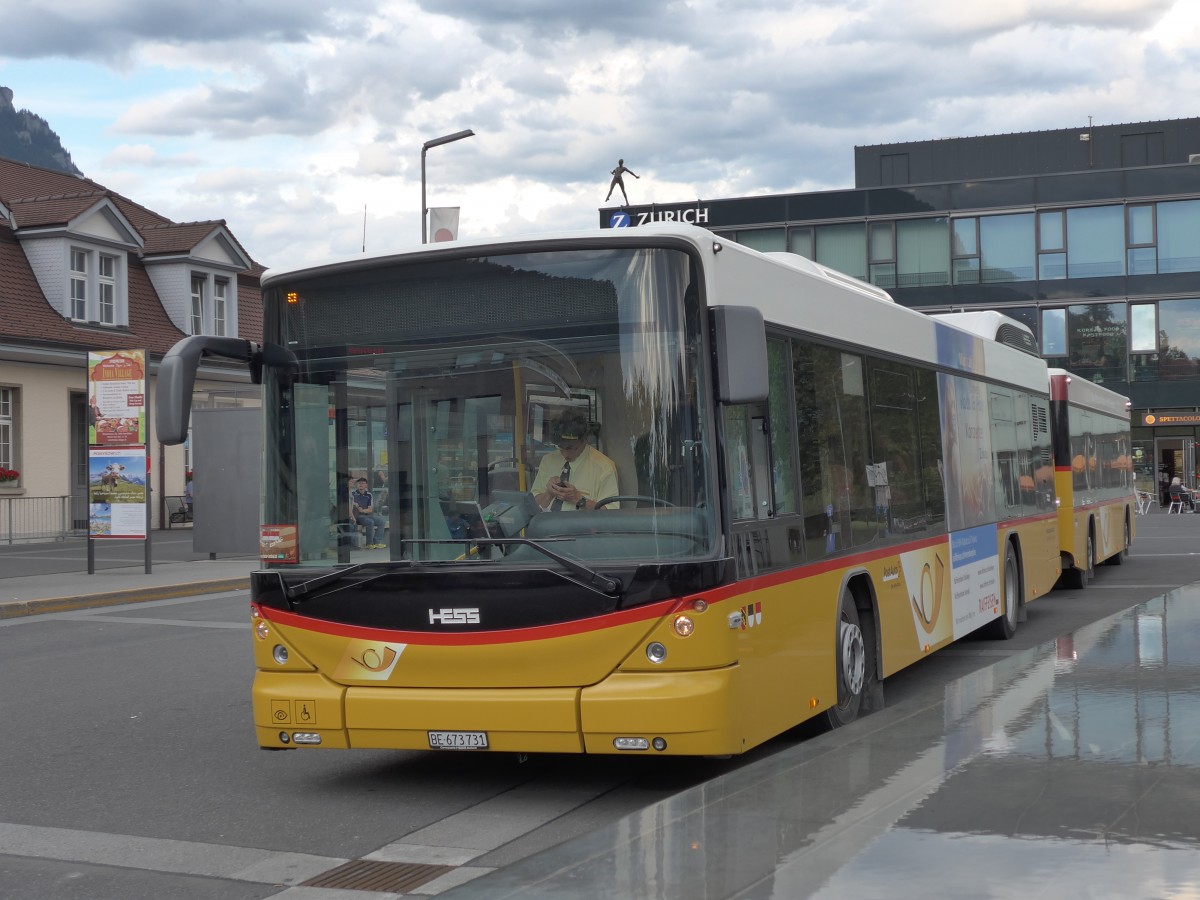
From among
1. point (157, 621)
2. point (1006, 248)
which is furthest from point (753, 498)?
point (1006, 248)

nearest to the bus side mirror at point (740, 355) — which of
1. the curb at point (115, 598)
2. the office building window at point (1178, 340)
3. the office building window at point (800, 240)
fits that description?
the curb at point (115, 598)

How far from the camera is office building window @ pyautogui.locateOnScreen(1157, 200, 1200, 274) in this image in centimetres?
4591

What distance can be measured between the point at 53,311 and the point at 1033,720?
28.9m

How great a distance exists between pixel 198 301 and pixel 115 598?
20.3 m

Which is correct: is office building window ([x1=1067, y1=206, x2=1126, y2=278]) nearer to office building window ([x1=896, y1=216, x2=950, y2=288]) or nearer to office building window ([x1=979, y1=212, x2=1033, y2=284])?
office building window ([x1=979, y1=212, x2=1033, y2=284])

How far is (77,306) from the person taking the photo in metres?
32.7

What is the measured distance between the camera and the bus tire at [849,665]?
773cm

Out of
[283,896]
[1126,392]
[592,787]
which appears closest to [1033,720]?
[592,787]

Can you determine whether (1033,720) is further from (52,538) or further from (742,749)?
(52,538)

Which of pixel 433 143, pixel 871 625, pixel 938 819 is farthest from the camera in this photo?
pixel 433 143

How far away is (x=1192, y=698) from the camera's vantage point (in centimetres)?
736

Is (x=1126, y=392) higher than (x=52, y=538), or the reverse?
(x=1126, y=392)

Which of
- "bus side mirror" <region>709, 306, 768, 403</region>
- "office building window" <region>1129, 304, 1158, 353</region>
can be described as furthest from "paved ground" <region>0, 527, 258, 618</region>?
"office building window" <region>1129, 304, 1158, 353</region>

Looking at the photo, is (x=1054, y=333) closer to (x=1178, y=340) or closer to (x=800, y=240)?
(x=1178, y=340)
